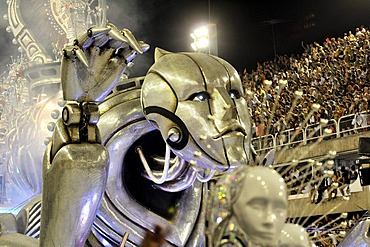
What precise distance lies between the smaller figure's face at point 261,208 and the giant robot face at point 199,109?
535 millimetres

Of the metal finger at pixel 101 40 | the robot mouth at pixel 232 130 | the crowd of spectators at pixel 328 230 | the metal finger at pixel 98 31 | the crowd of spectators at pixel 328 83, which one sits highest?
the metal finger at pixel 98 31

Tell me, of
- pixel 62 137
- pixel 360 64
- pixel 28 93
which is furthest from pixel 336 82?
pixel 62 137

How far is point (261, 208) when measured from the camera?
3.05 feet

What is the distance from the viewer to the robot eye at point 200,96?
1578 millimetres

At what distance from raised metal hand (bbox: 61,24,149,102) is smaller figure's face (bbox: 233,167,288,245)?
1.93ft

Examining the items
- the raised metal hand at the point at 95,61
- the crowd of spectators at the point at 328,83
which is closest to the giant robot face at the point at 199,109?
the raised metal hand at the point at 95,61

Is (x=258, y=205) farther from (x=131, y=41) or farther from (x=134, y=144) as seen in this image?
(x=134, y=144)

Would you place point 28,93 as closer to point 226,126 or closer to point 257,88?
point 226,126

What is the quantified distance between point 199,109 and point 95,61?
0.27m

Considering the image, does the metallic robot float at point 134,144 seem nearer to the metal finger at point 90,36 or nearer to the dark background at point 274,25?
the metal finger at point 90,36

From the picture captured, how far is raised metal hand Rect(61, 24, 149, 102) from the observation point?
1426mm

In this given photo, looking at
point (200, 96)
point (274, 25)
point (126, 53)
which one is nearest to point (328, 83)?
point (274, 25)

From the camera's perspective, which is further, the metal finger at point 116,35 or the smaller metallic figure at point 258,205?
the metal finger at point 116,35

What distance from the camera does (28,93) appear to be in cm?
232
